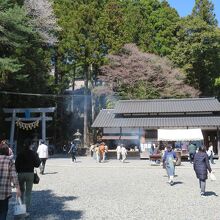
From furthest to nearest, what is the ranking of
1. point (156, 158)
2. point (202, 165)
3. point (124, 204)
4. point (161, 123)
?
1. point (161, 123)
2. point (156, 158)
3. point (202, 165)
4. point (124, 204)

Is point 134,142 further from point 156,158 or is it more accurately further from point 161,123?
point 156,158

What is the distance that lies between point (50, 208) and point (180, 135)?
21026mm

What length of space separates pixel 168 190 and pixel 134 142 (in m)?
20.9

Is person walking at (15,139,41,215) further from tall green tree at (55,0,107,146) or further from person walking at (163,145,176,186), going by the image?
tall green tree at (55,0,107,146)

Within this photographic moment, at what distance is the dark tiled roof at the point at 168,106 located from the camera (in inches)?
1275

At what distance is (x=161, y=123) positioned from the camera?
31.2m

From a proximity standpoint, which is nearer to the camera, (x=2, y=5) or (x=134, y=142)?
(x=2, y=5)

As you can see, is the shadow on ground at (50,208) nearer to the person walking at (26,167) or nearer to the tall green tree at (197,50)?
the person walking at (26,167)

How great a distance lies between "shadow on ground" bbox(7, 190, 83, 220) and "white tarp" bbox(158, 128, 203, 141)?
61.5 ft

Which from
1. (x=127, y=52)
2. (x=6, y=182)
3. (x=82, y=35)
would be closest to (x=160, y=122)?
(x=127, y=52)

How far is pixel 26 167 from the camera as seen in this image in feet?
25.9

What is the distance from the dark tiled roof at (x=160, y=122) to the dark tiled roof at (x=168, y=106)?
0.67 m

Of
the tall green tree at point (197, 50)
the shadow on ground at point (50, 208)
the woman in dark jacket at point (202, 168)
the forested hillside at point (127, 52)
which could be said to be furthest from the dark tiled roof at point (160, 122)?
the shadow on ground at point (50, 208)

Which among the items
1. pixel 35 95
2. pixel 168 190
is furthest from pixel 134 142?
pixel 168 190
